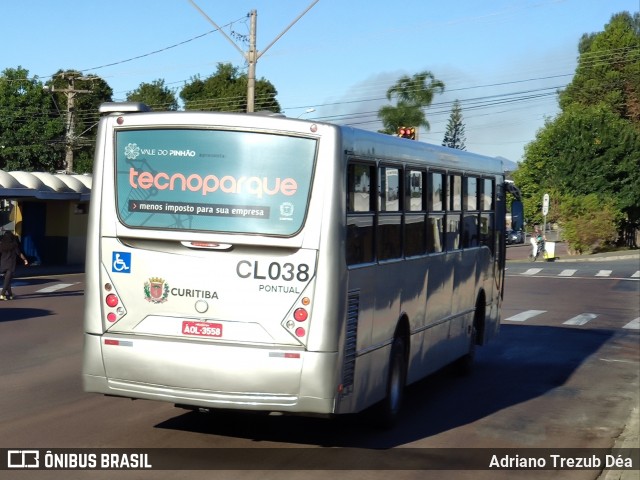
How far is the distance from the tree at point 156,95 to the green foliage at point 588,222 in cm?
5164

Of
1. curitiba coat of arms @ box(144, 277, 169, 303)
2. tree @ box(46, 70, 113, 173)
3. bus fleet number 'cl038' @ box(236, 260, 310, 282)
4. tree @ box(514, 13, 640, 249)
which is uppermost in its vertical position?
tree @ box(46, 70, 113, 173)

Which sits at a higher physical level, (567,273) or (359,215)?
(359,215)

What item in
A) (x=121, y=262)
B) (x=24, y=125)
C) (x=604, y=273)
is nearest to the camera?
(x=121, y=262)

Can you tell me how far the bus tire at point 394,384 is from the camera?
11500 millimetres

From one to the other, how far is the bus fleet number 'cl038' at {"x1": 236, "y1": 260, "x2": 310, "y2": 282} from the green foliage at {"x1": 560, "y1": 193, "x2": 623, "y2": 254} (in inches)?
2361

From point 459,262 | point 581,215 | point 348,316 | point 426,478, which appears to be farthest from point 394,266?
point 581,215

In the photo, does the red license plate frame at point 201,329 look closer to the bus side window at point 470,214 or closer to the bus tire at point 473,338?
the bus side window at point 470,214

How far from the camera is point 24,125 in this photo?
3570 inches

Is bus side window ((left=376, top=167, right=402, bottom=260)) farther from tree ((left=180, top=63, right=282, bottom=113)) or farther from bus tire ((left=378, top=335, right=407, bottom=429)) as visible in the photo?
tree ((left=180, top=63, right=282, bottom=113))

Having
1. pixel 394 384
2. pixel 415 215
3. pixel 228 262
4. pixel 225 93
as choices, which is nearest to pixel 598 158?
pixel 225 93

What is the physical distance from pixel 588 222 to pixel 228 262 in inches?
2381

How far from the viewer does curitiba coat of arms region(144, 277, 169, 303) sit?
31.7ft

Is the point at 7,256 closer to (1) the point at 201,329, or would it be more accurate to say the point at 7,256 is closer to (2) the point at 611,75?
(1) the point at 201,329

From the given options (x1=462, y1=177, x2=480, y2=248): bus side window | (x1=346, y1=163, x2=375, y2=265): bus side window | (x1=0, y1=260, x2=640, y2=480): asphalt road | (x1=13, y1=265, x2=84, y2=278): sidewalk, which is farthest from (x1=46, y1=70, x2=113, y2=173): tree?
(x1=346, y1=163, x2=375, y2=265): bus side window
